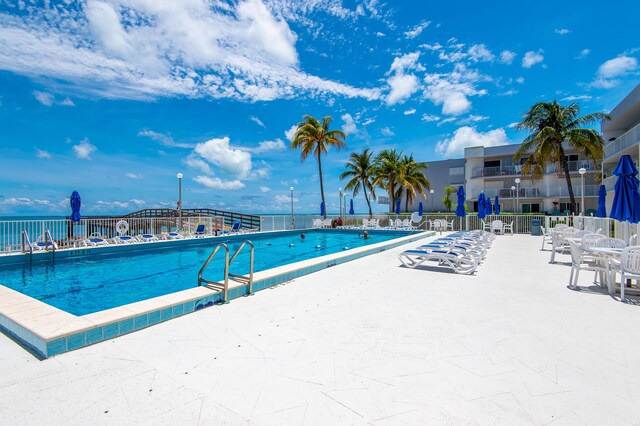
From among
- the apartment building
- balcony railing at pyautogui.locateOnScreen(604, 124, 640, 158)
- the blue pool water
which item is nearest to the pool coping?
the blue pool water

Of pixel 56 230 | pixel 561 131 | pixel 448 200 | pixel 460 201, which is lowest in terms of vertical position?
pixel 56 230

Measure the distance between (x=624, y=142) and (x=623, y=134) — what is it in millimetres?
562

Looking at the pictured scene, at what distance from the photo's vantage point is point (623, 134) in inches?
654

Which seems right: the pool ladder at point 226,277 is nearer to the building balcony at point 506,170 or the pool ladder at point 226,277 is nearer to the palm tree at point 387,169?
the palm tree at point 387,169

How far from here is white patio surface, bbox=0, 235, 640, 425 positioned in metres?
1.92

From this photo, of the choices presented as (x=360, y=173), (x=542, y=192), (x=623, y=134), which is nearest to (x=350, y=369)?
(x=623, y=134)

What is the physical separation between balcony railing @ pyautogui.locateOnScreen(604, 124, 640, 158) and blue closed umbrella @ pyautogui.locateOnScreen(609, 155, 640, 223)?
44.9 feet

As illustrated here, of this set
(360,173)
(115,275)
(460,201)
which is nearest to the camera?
(115,275)

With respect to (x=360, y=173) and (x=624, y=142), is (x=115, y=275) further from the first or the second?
(x=624, y=142)

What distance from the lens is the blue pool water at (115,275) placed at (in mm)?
5387

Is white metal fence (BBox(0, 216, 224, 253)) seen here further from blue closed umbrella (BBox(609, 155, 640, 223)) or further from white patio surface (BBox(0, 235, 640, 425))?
blue closed umbrella (BBox(609, 155, 640, 223))

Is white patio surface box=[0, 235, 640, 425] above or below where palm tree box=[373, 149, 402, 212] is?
below

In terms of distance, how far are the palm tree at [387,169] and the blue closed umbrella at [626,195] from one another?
2062cm

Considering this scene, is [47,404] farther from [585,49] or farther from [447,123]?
[447,123]
